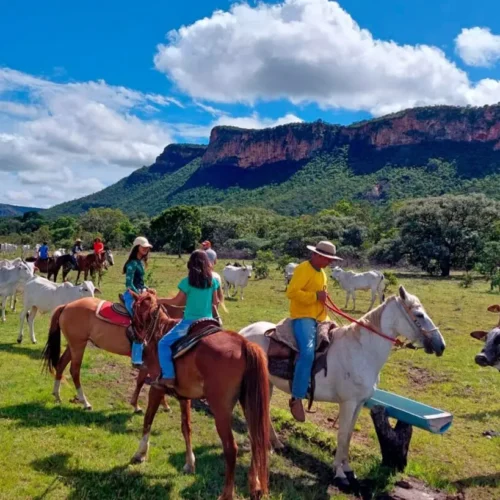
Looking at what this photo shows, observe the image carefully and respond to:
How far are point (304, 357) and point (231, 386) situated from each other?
4.22 feet

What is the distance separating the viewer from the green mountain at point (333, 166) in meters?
98.2

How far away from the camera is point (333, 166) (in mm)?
120688

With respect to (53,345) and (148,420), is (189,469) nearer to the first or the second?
(148,420)

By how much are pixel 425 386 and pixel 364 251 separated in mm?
33724

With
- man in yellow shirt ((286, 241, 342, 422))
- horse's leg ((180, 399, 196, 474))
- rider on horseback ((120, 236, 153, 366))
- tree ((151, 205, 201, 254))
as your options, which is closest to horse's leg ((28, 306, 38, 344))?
rider on horseback ((120, 236, 153, 366))

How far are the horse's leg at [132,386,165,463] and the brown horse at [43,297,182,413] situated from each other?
1.50 m

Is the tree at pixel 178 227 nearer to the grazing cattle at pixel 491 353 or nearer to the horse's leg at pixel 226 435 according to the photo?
the grazing cattle at pixel 491 353

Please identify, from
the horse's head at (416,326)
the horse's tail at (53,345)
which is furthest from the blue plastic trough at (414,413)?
the horse's tail at (53,345)

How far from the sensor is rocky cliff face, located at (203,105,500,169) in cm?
10625

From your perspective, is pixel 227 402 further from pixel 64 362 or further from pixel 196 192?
pixel 196 192

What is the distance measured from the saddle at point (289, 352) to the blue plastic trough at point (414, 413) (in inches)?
39.5

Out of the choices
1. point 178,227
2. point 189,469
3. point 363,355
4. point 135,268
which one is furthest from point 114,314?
point 178,227

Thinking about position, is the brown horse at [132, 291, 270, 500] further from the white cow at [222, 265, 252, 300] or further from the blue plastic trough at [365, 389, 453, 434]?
the white cow at [222, 265, 252, 300]

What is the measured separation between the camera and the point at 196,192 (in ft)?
460
